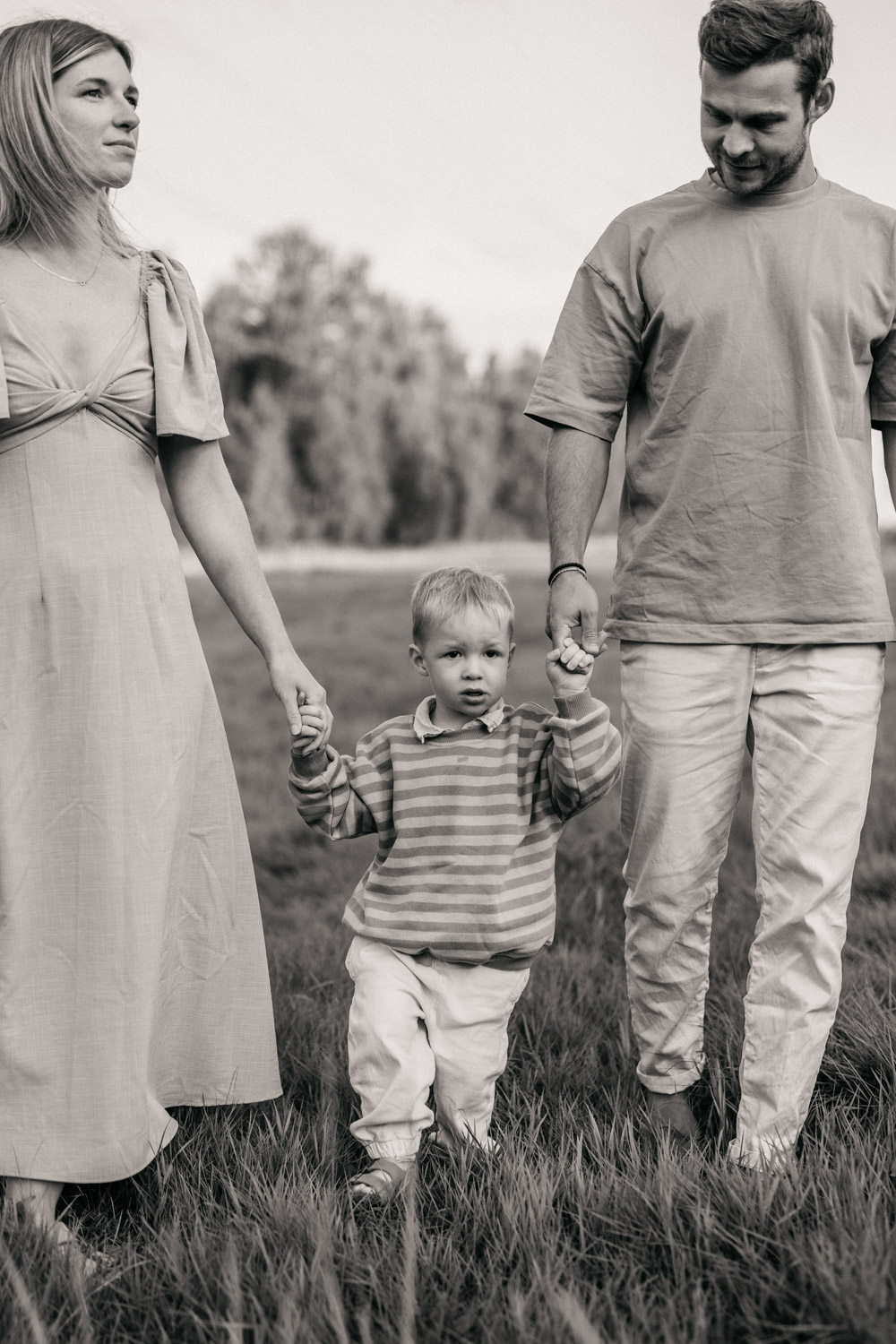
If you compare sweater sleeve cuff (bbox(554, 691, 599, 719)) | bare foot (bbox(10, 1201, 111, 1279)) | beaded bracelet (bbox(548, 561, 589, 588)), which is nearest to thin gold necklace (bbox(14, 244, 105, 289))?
beaded bracelet (bbox(548, 561, 589, 588))

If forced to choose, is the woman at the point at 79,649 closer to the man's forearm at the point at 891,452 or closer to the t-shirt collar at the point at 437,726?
the t-shirt collar at the point at 437,726

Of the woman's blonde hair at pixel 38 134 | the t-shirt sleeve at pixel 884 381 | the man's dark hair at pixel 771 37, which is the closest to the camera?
the woman's blonde hair at pixel 38 134

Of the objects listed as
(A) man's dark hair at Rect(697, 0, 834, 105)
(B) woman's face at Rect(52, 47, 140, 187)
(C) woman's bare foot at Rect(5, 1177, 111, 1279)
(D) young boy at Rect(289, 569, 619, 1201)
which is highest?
(A) man's dark hair at Rect(697, 0, 834, 105)

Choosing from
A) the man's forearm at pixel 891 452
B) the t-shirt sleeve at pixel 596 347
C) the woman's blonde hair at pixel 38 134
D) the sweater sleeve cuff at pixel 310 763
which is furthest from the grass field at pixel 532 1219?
the woman's blonde hair at pixel 38 134

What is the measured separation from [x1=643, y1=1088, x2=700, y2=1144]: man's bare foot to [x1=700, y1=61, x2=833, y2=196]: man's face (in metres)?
2.11

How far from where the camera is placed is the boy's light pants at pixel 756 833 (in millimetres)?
3012

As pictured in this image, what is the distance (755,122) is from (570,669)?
1245mm

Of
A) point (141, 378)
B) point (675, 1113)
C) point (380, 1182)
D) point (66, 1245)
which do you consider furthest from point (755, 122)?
point (66, 1245)

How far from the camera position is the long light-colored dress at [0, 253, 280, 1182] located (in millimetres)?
2744

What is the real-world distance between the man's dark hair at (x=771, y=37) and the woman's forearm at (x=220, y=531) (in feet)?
4.58

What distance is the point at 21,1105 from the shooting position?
9.00 ft

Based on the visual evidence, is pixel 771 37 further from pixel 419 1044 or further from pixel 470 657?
pixel 419 1044

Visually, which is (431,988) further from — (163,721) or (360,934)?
(163,721)

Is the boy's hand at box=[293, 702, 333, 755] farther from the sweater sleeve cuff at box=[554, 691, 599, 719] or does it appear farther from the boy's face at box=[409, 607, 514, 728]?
the sweater sleeve cuff at box=[554, 691, 599, 719]
